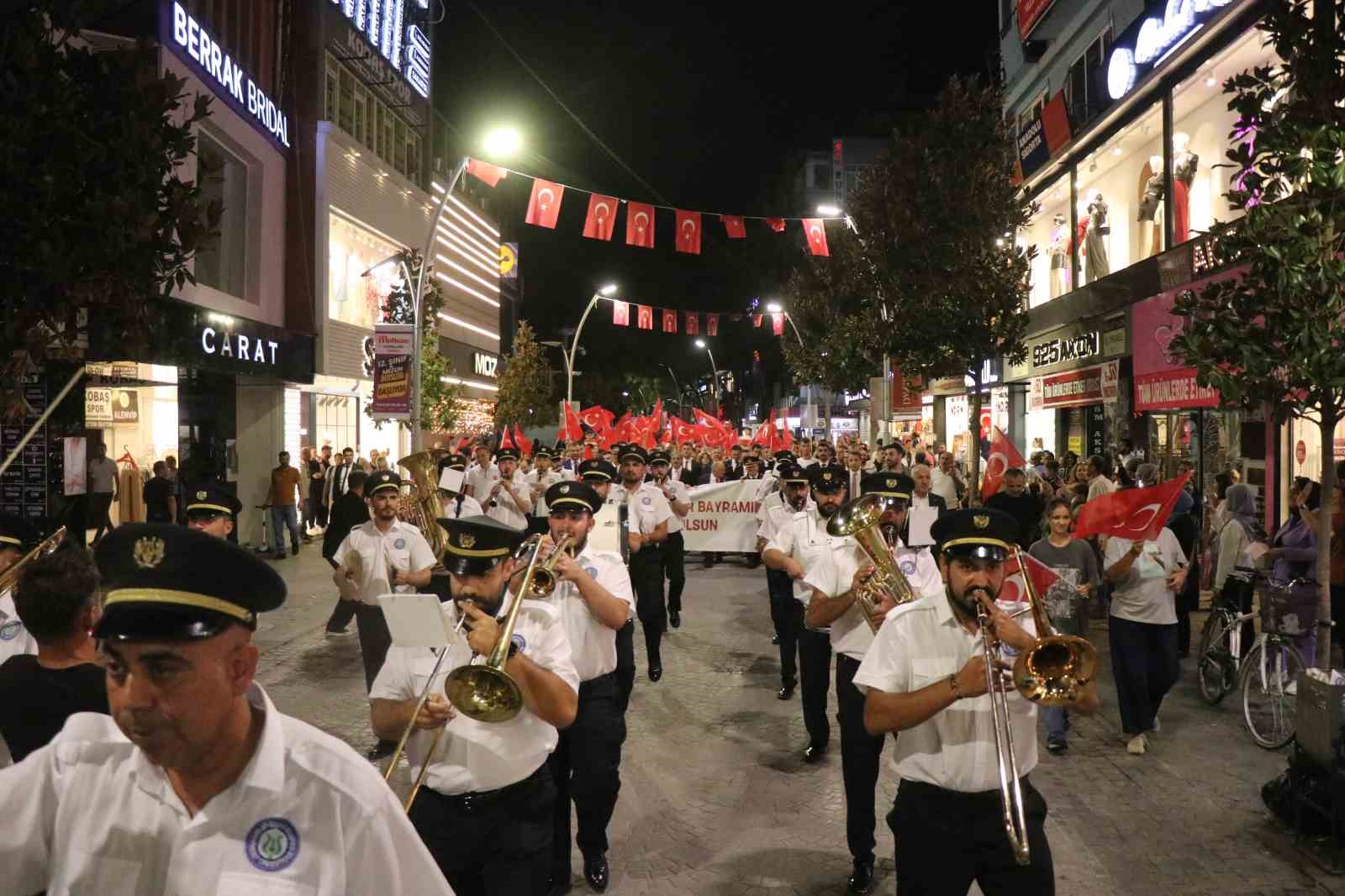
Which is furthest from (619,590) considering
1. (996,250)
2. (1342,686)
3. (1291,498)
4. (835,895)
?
(996,250)

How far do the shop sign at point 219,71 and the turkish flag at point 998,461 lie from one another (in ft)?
52.2

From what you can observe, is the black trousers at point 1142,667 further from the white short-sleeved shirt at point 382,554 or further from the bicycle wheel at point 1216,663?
the white short-sleeved shirt at point 382,554

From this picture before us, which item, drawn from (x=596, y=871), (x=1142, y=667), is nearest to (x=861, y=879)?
(x=596, y=871)

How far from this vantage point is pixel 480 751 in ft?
12.4

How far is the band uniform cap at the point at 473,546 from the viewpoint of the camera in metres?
3.87

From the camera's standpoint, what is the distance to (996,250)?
2147 centimetres

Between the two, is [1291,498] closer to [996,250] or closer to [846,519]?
[846,519]

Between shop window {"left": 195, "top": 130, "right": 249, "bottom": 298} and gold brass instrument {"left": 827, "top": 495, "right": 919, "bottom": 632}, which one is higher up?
shop window {"left": 195, "top": 130, "right": 249, "bottom": 298}

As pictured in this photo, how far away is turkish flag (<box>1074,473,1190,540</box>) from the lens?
307 inches

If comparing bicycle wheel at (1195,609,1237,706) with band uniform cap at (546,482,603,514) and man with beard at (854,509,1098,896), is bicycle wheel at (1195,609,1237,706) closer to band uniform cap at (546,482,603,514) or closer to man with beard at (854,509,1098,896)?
band uniform cap at (546,482,603,514)

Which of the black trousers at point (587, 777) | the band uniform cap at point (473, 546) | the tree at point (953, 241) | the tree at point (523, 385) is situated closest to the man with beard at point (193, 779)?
the band uniform cap at point (473, 546)

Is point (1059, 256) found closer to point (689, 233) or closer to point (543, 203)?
point (689, 233)

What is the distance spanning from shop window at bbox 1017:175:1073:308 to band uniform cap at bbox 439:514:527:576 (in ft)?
74.0

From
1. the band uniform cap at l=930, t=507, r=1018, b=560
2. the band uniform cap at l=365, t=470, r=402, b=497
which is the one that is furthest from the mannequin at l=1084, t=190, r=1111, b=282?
the band uniform cap at l=930, t=507, r=1018, b=560
